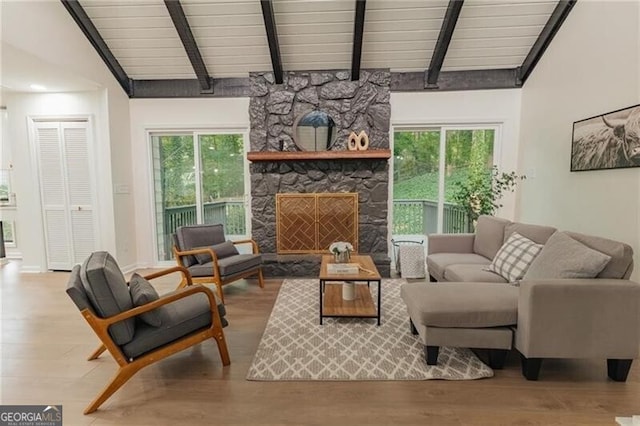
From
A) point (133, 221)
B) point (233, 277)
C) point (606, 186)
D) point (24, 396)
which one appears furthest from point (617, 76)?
point (133, 221)

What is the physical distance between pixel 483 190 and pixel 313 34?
2.97 m

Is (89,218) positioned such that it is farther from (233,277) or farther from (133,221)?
(233,277)

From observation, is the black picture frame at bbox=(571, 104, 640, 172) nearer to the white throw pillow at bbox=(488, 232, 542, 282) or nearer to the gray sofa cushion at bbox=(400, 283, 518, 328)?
the white throw pillow at bbox=(488, 232, 542, 282)

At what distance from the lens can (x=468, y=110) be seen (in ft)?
14.8

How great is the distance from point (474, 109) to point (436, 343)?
3571mm

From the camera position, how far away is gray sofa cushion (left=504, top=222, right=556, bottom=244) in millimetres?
2824

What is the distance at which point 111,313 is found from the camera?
6.14ft

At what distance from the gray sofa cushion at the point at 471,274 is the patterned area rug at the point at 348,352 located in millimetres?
584

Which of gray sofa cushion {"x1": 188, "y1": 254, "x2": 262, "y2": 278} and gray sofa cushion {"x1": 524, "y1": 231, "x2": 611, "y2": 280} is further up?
gray sofa cushion {"x1": 524, "y1": 231, "x2": 611, "y2": 280}

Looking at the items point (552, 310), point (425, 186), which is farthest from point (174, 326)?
point (425, 186)

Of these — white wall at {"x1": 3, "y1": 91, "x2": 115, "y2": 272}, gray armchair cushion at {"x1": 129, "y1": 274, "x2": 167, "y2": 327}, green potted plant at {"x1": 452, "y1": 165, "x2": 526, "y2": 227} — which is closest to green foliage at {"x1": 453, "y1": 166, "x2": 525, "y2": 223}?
green potted plant at {"x1": 452, "y1": 165, "x2": 526, "y2": 227}

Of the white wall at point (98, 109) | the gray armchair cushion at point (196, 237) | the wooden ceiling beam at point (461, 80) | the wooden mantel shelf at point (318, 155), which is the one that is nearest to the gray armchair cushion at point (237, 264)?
the gray armchair cushion at point (196, 237)

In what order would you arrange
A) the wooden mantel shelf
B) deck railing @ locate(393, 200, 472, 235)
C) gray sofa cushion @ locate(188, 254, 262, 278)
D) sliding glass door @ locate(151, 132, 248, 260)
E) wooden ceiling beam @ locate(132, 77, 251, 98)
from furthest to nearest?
sliding glass door @ locate(151, 132, 248, 260) < deck railing @ locate(393, 200, 472, 235) < wooden ceiling beam @ locate(132, 77, 251, 98) < the wooden mantel shelf < gray sofa cushion @ locate(188, 254, 262, 278)

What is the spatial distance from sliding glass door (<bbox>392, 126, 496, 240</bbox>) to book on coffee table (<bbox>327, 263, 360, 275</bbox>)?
2.04 metres
